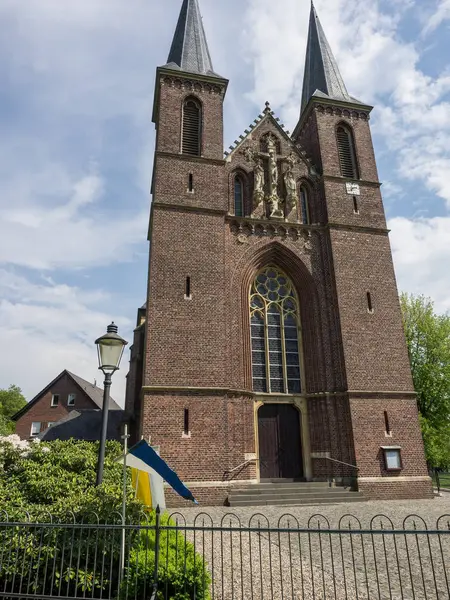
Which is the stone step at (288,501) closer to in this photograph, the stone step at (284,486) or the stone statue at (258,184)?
the stone step at (284,486)

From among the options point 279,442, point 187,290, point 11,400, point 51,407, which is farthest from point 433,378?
point 11,400

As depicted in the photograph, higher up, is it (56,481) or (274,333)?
(274,333)

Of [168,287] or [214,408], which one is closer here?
[214,408]

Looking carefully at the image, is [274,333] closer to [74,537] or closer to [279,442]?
[279,442]

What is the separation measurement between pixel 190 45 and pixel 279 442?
20210 millimetres

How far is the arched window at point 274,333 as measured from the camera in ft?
55.8

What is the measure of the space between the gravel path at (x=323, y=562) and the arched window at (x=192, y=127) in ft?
48.2

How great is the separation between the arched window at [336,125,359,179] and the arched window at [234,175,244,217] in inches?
203

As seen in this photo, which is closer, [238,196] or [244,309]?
[244,309]

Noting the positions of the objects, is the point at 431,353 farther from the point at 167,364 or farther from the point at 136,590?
the point at 136,590

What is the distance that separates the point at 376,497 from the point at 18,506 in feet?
40.7

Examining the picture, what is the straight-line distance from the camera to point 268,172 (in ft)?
64.0

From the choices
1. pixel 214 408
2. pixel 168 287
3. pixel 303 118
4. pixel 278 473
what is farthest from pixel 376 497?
pixel 303 118

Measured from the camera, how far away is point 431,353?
86.4 ft
